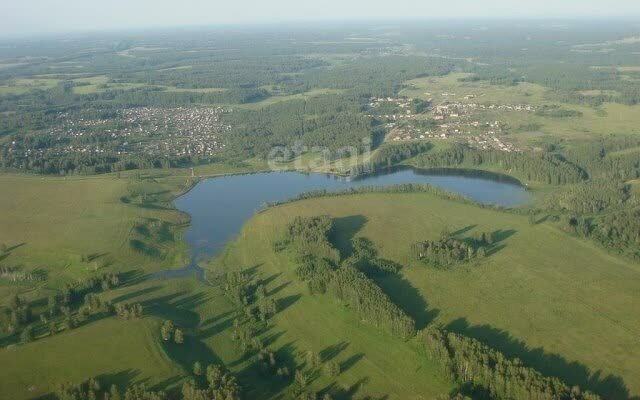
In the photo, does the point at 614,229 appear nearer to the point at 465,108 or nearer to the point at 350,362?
the point at 350,362

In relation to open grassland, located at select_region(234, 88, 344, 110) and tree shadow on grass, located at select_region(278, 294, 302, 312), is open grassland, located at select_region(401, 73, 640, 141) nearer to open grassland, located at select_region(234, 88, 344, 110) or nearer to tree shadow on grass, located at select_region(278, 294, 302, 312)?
open grassland, located at select_region(234, 88, 344, 110)

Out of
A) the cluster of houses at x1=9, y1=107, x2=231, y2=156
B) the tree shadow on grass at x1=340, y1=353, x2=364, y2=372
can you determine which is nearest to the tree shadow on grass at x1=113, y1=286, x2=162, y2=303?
the tree shadow on grass at x1=340, y1=353, x2=364, y2=372

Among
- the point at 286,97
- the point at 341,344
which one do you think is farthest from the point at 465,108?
the point at 341,344

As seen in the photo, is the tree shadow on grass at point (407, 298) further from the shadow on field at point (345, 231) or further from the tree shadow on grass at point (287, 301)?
the tree shadow on grass at point (287, 301)

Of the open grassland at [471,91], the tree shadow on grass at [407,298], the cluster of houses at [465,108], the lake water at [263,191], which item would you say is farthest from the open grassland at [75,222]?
the open grassland at [471,91]

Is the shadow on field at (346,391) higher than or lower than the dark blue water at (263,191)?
higher

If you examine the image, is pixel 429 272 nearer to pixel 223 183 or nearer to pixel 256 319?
pixel 256 319

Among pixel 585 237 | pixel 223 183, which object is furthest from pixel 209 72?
pixel 585 237
